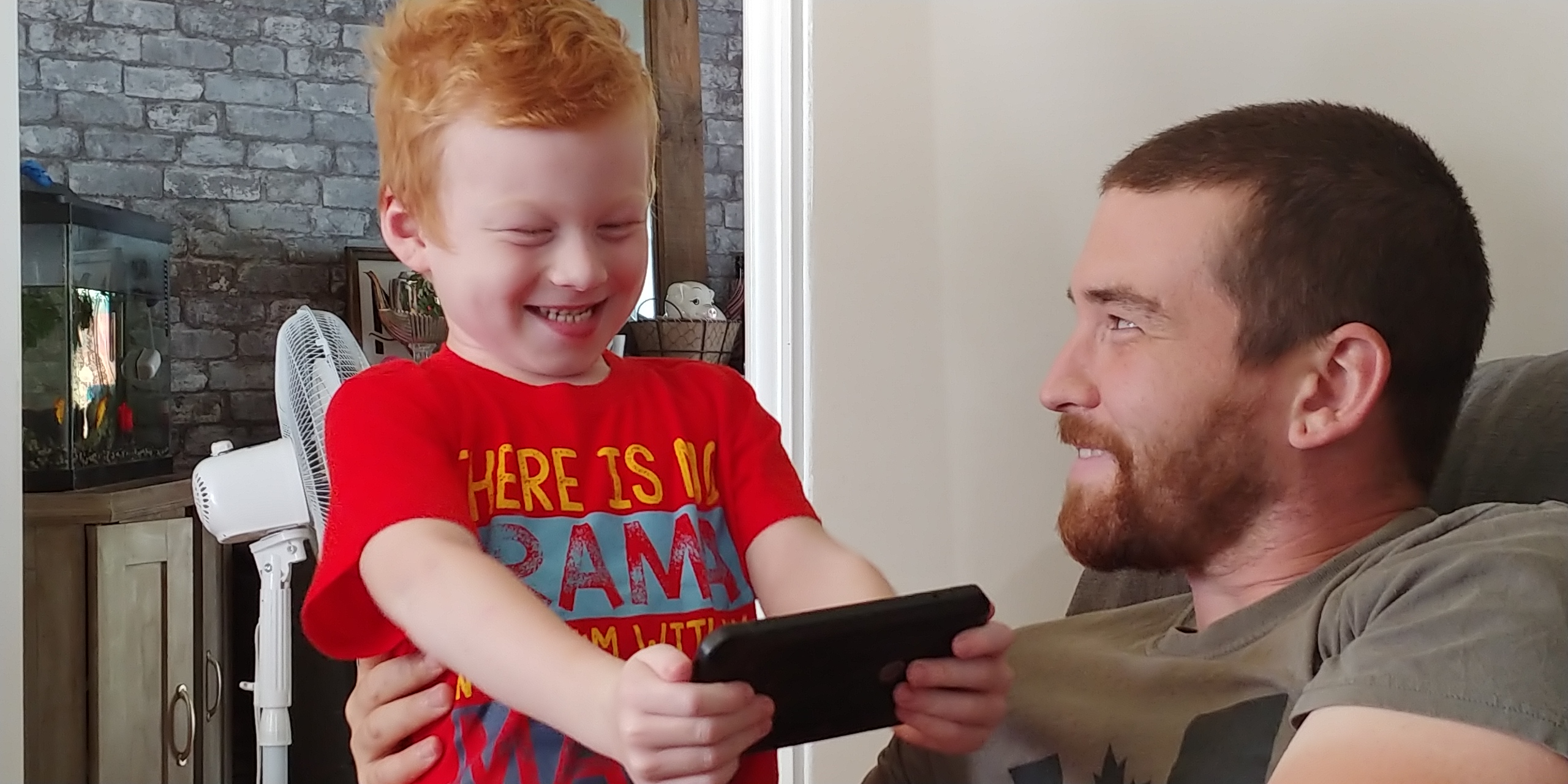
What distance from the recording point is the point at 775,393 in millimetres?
1730

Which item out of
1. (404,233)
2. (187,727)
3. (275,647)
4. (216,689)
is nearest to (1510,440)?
(404,233)

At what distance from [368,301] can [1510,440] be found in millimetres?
3496

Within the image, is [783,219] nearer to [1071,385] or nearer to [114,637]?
[1071,385]

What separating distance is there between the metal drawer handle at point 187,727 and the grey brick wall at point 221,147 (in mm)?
947

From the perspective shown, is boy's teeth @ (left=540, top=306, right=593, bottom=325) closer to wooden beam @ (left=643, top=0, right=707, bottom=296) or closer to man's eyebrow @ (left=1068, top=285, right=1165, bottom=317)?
man's eyebrow @ (left=1068, top=285, right=1165, bottom=317)

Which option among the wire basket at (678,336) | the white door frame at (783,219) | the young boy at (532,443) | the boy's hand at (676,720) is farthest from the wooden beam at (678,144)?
the boy's hand at (676,720)

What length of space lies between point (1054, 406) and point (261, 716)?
2129mm

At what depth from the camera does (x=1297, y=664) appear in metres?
0.92

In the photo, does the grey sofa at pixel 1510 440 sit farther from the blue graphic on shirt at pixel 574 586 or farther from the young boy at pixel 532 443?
the blue graphic on shirt at pixel 574 586

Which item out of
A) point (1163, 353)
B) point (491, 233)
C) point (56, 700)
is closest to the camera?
point (491, 233)

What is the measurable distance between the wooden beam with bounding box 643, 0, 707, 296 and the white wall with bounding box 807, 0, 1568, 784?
2.64 metres

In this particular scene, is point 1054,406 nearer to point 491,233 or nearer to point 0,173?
point 491,233

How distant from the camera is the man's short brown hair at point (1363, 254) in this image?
1016mm

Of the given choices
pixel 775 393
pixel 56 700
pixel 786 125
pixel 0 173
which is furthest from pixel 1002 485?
pixel 56 700
